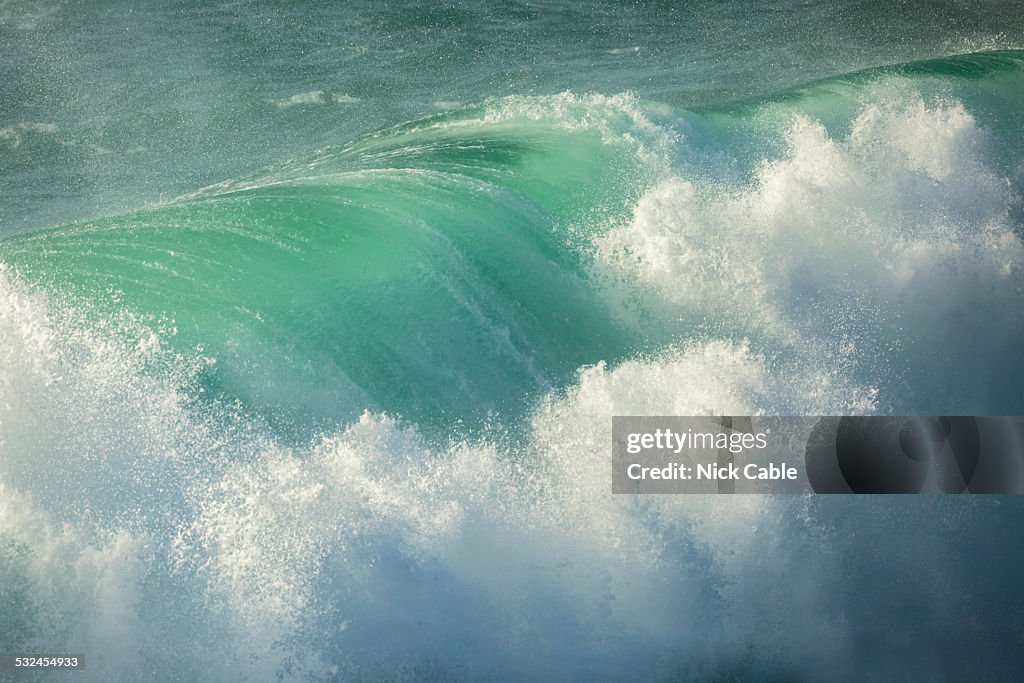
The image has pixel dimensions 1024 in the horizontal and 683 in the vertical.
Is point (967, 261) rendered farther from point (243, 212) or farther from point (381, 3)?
point (381, 3)

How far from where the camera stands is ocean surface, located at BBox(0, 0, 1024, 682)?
10.6ft

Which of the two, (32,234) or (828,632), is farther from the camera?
(32,234)

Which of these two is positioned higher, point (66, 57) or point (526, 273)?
point (66, 57)

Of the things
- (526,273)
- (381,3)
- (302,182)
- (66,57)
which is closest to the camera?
(526,273)

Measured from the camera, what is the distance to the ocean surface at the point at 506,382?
127 inches

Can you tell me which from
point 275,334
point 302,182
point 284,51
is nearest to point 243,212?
point 302,182

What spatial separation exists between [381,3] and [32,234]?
2917mm

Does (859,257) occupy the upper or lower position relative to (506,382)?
upper

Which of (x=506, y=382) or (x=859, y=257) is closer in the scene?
(x=506, y=382)

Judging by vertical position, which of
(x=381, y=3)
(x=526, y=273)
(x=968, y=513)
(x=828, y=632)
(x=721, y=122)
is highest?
(x=381, y=3)

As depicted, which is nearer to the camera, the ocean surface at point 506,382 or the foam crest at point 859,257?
the ocean surface at point 506,382

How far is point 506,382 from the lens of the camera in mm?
3703

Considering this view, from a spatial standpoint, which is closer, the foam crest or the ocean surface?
the ocean surface

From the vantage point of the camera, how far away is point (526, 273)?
13.0 ft
